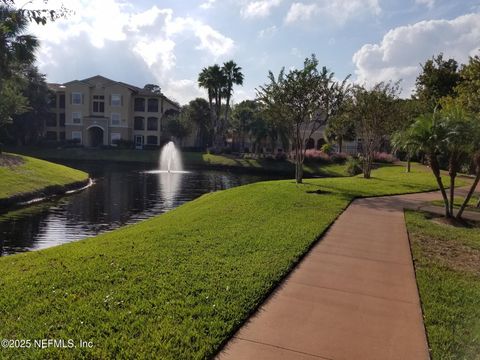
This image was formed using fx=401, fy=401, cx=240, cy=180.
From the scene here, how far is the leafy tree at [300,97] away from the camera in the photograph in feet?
63.7

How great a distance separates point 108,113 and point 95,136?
4510 mm

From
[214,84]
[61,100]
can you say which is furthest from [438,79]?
[61,100]

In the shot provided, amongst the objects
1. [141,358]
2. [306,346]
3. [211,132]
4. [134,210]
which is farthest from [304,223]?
[211,132]

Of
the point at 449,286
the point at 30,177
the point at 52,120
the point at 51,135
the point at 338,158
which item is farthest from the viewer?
the point at 51,135

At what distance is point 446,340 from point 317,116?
18126 mm

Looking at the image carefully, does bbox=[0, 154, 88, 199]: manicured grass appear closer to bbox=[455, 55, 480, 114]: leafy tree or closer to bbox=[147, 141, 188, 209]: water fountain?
bbox=[147, 141, 188, 209]: water fountain

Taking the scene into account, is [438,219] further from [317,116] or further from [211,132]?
[211,132]

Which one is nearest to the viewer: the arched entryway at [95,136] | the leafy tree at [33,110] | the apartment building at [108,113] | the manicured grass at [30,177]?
the manicured grass at [30,177]

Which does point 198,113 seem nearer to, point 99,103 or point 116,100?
point 116,100

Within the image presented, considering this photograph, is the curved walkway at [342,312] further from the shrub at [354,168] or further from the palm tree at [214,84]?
the palm tree at [214,84]

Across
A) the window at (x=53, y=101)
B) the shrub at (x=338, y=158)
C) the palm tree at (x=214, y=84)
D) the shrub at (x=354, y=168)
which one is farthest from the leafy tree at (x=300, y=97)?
the window at (x=53, y=101)

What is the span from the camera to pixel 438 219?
12.0 meters

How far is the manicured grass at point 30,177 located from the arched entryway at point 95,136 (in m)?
34.6

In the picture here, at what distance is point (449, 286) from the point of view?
6.09 metres
